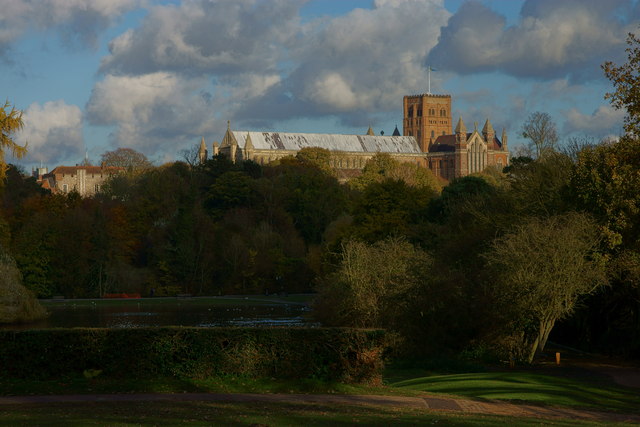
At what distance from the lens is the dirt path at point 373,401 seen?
17.5 m

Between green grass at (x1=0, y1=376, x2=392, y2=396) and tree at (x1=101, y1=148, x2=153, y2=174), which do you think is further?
tree at (x1=101, y1=148, x2=153, y2=174)

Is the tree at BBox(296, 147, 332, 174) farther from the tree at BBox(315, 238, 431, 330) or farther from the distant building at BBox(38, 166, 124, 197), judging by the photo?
the tree at BBox(315, 238, 431, 330)

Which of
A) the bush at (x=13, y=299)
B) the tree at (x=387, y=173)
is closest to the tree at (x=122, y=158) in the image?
the tree at (x=387, y=173)

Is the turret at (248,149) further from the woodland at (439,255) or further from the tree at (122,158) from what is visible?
the woodland at (439,255)

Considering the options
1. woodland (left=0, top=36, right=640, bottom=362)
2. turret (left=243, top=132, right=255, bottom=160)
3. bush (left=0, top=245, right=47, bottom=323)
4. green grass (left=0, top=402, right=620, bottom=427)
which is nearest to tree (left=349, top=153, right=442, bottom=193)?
woodland (left=0, top=36, right=640, bottom=362)

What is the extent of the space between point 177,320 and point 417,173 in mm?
61120

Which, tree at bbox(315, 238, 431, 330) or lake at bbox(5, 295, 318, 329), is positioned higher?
tree at bbox(315, 238, 431, 330)

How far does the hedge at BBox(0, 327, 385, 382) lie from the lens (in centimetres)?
1973

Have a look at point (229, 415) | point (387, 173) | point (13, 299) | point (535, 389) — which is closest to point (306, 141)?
point (387, 173)

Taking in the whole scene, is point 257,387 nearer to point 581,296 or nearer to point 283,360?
point 283,360

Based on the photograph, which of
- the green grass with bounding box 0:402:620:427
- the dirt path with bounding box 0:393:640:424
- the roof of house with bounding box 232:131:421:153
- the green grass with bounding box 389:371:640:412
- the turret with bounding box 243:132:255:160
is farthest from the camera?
the roof of house with bounding box 232:131:421:153

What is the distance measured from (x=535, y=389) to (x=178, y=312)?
119 feet

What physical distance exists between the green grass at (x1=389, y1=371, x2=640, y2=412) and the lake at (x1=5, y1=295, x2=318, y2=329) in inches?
659

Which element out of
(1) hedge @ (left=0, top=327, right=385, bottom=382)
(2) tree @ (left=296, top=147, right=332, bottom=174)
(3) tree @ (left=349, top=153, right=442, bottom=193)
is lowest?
(1) hedge @ (left=0, top=327, right=385, bottom=382)
